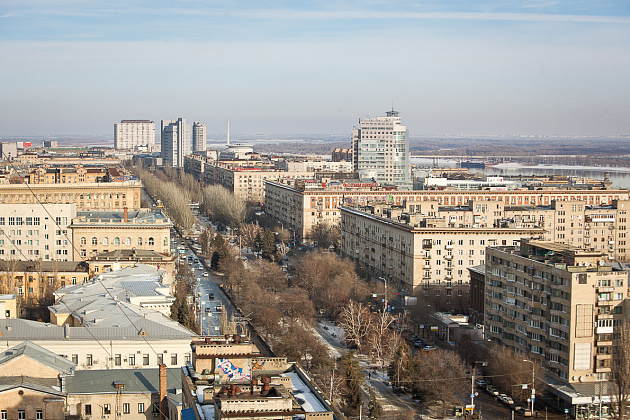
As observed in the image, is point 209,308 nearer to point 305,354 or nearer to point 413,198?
point 305,354

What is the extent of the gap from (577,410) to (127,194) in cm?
4050

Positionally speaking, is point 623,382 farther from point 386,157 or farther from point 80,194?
point 386,157

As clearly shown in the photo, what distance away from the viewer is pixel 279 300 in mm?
41875

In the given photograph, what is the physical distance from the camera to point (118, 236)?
44.5m

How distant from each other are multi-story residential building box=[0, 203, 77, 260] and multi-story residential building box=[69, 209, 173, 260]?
104cm

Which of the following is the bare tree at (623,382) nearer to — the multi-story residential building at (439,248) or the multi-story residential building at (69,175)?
the multi-story residential building at (439,248)

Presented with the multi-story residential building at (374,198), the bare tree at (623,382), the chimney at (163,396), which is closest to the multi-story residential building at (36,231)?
the chimney at (163,396)

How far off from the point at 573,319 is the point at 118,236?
24627 mm

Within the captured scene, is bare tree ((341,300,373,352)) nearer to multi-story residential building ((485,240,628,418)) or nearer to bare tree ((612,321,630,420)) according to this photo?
multi-story residential building ((485,240,628,418))

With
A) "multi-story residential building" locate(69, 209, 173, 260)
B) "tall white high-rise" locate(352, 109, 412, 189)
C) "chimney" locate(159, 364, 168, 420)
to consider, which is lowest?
"chimney" locate(159, 364, 168, 420)

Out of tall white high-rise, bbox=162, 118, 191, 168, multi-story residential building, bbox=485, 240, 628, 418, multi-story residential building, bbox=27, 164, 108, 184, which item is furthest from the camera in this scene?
tall white high-rise, bbox=162, 118, 191, 168

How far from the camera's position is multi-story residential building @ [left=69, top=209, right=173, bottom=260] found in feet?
146

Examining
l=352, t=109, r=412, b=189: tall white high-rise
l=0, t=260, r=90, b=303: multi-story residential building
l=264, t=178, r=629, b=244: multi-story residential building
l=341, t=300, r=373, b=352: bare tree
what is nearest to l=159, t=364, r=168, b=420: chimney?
l=341, t=300, r=373, b=352: bare tree

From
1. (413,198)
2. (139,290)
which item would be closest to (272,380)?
(139,290)
